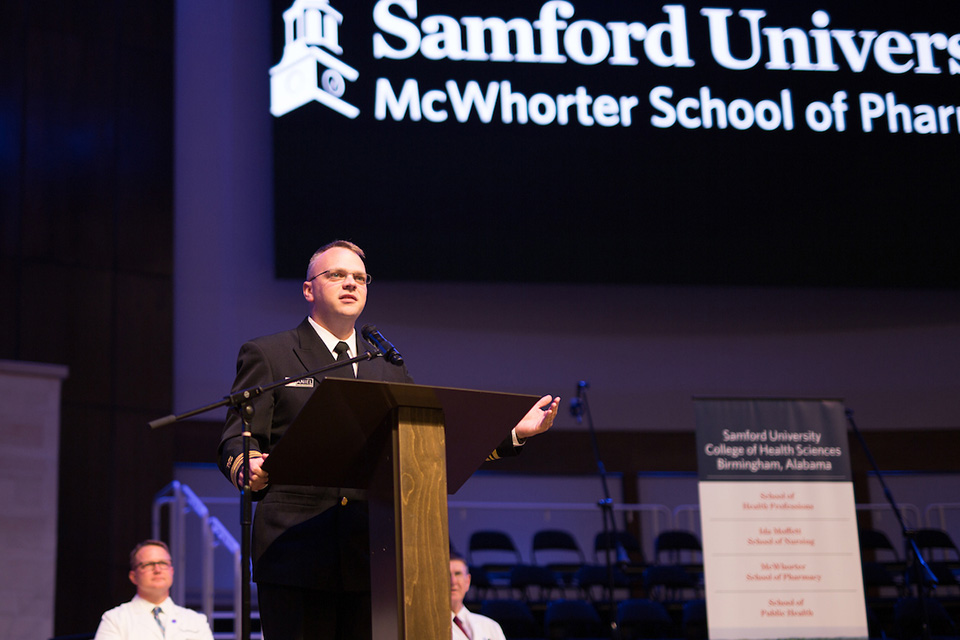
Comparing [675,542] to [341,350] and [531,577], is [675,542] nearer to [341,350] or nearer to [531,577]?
[531,577]

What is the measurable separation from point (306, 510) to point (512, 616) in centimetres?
445

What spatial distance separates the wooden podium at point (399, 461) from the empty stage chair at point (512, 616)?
14.9 ft

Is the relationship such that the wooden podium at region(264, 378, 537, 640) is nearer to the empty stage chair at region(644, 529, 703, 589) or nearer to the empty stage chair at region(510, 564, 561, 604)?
the empty stage chair at region(510, 564, 561, 604)

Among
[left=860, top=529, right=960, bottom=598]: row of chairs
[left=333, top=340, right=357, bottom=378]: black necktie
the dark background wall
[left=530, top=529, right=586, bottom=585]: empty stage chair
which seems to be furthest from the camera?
[left=530, top=529, right=586, bottom=585]: empty stage chair

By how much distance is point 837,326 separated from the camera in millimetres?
9336

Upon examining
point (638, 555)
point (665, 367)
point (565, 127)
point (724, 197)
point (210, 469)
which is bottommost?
point (638, 555)

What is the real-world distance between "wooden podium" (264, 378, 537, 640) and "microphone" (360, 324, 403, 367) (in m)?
0.29

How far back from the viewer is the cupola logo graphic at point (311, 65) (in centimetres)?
815

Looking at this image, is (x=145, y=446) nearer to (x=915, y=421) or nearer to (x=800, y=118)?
(x=800, y=118)

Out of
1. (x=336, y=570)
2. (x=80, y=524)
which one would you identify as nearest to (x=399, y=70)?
(x=80, y=524)

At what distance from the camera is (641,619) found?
665 cm

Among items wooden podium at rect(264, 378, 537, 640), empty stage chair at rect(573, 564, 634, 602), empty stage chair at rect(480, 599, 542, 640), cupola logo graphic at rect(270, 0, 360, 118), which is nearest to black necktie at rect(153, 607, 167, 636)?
empty stage chair at rect(480, 599, 542, 640)

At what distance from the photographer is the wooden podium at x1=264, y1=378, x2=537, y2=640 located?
194 cm

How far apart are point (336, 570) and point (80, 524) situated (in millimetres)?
5627
